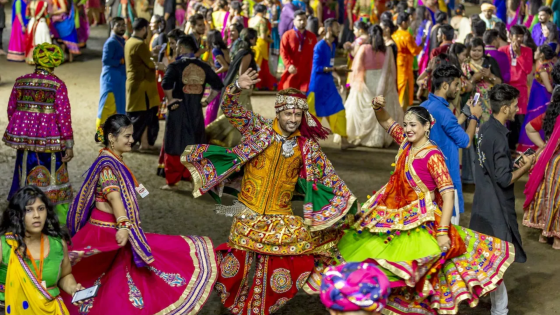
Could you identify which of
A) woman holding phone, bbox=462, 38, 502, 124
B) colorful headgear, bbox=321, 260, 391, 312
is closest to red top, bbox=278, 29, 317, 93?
woman holding phone, bbox=462, 38, 502, 124

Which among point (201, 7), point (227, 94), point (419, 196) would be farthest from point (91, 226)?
point (201, 7)

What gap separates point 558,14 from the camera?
13258 millimetres

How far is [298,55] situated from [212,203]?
3481mm

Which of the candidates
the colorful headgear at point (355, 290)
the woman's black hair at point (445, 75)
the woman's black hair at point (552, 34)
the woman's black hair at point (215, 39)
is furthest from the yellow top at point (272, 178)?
the woman's black hair at point (552, 34)

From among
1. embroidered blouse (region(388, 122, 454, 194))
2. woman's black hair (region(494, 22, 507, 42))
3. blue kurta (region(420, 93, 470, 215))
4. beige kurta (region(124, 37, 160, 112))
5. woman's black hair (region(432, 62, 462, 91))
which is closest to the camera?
embroidered blouse (region(388, 122, 454, 194))

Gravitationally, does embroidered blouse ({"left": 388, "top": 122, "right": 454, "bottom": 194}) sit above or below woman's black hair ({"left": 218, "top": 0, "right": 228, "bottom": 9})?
below

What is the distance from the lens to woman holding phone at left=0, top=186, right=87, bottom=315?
148 inches

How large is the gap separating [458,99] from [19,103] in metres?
4.45

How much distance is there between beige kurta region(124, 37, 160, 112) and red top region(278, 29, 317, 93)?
2.13m

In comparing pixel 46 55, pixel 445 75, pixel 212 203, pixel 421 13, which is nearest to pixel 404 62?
pixel 421 13

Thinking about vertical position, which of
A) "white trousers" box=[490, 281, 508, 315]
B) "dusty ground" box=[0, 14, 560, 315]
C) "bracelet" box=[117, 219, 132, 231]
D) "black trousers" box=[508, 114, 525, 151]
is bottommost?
"dusty ground" box=[0, 14, 560, 315]

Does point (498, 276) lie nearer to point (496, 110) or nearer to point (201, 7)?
point (496, 110)

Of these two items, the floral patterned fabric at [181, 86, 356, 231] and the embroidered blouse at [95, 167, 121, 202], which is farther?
the floral patterned fabric at [181, 86, 356, 231]

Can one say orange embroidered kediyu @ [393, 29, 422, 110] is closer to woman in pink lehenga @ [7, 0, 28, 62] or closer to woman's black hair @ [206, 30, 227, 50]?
woman's black hair @ [206, 30, 227, 50]
